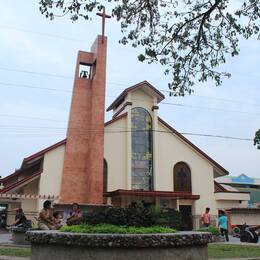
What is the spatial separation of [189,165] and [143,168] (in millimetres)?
3795

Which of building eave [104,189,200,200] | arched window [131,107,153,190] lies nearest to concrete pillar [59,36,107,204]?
building eave [104,189,200,200]

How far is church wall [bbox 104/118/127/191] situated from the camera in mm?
31094

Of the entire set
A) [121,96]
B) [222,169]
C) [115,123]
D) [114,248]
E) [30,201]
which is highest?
→ [121,96]

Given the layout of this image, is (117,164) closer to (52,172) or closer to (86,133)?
(86,133)

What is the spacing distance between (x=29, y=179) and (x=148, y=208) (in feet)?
77.6

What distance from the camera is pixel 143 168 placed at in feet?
106

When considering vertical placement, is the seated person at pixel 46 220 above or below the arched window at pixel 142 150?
below

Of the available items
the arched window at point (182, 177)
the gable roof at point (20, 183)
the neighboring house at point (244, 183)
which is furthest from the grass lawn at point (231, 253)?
the neighboring house at point (244, 183)

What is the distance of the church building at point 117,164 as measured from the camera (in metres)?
28.6

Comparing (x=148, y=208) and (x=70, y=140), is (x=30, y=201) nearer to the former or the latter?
(x=70, y=140)

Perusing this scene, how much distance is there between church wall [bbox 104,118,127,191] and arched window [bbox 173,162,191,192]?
4291mm

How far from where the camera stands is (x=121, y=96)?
33.8 meters

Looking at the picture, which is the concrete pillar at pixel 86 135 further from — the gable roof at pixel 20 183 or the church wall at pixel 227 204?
the church wall at pixel 227 204

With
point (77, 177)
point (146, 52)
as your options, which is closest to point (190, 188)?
point (77, 177)
